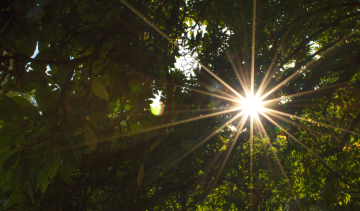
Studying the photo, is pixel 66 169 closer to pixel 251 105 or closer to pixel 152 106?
pixel 152 106

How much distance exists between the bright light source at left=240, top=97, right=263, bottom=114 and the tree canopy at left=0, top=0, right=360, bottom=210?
0.05 metres

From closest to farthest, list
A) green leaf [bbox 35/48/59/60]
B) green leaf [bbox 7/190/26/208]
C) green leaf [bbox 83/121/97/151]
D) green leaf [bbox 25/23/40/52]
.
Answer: green leaf [bbox 25/23/40/52], green leaf [bbox 83/121/97/151], green leaf [bbox 35/48/59/60], green leaf [bbox 7/190/26/208]

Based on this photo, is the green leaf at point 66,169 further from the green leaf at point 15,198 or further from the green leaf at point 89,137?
the green leaf at point 15,198

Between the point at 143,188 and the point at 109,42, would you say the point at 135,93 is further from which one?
the point at 143,188

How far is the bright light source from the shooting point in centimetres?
316

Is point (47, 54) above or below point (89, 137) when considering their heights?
above

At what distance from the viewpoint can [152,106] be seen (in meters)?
1.59

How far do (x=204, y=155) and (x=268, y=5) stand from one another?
Result: 3.08 m

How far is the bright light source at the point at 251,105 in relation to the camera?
3.16 meters

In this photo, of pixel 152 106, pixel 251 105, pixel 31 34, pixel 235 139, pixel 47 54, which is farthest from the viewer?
pixel 251 105

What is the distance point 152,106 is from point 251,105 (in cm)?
217

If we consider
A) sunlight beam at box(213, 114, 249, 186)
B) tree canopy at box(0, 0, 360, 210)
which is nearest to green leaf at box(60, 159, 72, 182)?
tree canopy at box(0, 0, 360, 210)

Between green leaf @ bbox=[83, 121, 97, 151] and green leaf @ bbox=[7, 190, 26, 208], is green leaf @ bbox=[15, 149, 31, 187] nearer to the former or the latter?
green leaf @ bbox=[83, 121, 97, 151]

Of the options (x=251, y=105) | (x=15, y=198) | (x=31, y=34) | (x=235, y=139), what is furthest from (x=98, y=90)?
(x=251, y=105)
